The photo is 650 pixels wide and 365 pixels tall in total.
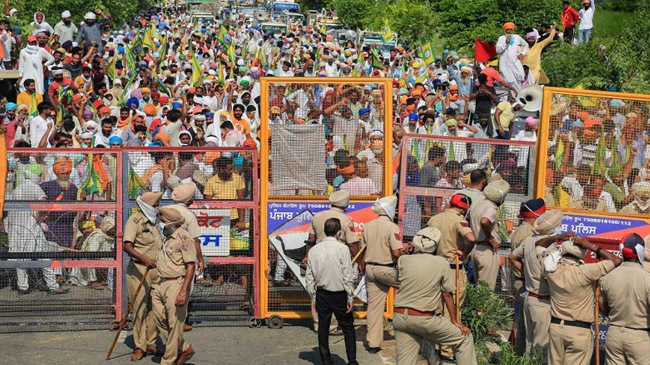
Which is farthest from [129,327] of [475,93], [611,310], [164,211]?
[475,93]

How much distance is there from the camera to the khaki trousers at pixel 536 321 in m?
10.4

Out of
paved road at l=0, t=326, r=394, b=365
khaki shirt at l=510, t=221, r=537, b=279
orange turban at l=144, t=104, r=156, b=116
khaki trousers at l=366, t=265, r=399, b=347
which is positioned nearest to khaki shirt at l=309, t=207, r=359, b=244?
khaki trousers at l=366, t=265, r=399, b=347

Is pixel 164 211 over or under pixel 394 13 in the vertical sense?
under

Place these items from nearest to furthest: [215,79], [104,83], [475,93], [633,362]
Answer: [633,362], [475,93], [104,83], [215,79]

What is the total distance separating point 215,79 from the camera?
2488 centimetres

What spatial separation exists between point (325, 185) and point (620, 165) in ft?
10.9

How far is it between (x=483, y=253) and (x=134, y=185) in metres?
3.97

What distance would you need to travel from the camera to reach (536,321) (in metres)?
10.5

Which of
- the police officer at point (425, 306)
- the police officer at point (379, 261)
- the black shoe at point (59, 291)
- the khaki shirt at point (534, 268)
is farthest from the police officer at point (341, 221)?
the black shoe at point (59, 291)

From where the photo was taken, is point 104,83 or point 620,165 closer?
point 620,165

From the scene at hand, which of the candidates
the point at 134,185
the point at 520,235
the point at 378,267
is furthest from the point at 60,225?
the point at 520,235

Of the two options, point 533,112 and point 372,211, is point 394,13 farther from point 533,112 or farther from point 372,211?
point 372,211

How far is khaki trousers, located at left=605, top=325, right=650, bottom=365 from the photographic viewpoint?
9.49 meters

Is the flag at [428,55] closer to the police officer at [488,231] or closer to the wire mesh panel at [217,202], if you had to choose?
the wire mesh panel at [217,202]
